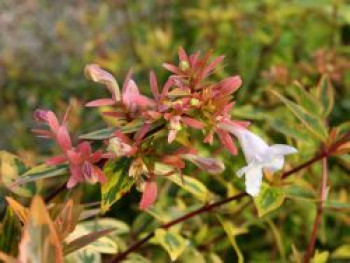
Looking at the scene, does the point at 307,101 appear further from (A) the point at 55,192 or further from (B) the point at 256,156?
(A) the point at 55,192

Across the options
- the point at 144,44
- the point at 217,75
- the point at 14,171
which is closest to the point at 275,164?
the point at 14,171

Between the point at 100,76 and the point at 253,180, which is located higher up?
the point at 100,76

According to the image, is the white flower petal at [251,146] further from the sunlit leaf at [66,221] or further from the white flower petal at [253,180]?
the sunlit leaf at [66,221]

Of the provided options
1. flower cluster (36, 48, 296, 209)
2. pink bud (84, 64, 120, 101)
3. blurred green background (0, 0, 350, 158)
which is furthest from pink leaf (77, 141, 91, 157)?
blurred green background (0, 0, 350, 158)

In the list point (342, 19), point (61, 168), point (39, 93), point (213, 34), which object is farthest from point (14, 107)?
point (61, 168)

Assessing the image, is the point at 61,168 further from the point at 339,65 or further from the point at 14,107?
the point at 14,107

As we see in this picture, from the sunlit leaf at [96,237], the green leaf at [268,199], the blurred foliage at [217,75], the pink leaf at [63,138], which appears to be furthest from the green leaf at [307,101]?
the pink leaf at [63,138]

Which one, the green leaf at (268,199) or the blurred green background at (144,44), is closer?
the green leaf at (268,199)
